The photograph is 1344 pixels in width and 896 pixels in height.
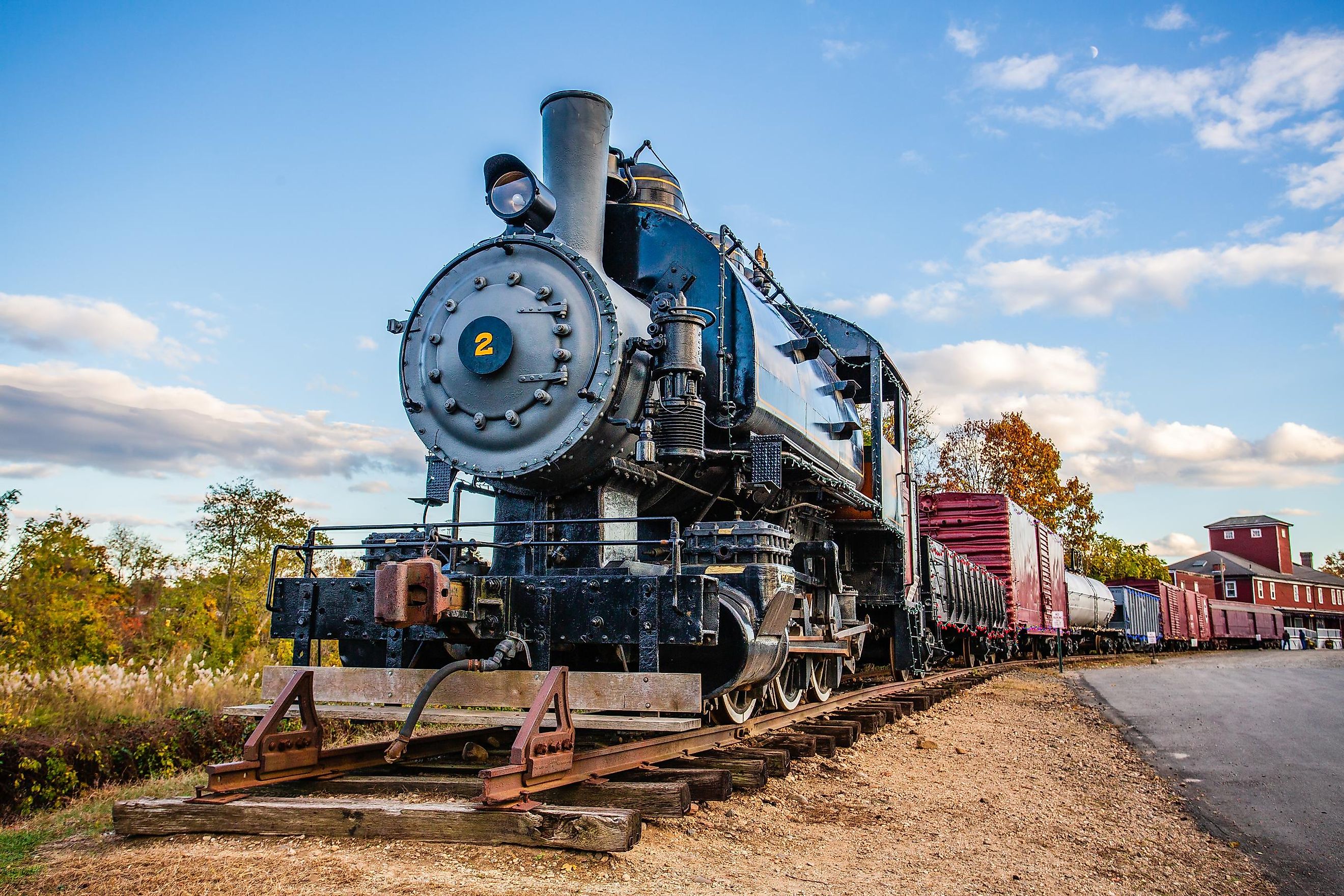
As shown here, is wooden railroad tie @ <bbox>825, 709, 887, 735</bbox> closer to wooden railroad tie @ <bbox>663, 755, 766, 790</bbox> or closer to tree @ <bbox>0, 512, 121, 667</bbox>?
wooden railroad tie @ <bbox>663, 755, 766, 790</bbox>

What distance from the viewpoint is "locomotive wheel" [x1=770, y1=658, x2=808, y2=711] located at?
8.14m

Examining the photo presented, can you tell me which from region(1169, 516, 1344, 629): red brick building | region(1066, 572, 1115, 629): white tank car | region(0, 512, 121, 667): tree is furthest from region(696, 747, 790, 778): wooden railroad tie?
region(1169, 516, 1344, 629): red brick building

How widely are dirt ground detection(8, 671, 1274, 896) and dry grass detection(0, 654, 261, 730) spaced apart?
13.2ft

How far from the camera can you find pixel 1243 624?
47.9 metres

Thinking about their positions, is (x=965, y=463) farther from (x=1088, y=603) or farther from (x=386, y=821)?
(x=386, y=821)

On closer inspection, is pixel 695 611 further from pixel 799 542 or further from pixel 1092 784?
pixel 1092 784

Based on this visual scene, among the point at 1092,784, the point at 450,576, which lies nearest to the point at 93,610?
the point at 450,576

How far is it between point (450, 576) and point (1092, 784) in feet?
16.2

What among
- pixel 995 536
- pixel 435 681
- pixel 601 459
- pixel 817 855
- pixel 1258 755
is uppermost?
pixel 995 536

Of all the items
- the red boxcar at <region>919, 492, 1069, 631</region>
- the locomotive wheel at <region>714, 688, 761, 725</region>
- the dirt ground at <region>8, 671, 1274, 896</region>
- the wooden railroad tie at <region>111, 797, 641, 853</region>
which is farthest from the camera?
the red boxcar at <region>919, 492, 1069, 631</region>

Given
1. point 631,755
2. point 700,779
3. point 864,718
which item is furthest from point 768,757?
point 864,718

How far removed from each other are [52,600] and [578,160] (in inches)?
299

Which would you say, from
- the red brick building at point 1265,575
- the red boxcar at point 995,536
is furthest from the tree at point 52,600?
the red brick building at point 1265,575

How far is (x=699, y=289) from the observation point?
7223mm
